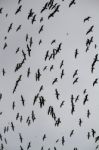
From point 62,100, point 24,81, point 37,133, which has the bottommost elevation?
point 37,133

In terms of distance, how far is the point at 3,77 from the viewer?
11414 mm

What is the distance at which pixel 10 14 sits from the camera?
10133 mm

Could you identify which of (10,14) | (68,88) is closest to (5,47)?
(10,14)

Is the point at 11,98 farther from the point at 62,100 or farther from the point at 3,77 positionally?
the point at 62,100

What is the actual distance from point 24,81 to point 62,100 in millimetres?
1486

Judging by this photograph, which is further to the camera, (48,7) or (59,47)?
(59,47)

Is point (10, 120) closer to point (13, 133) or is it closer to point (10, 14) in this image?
point (13, 133)

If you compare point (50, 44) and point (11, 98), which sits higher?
point (50, 44)

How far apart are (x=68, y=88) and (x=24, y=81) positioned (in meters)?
1.55

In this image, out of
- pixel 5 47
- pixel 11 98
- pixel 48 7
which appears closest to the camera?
pixel 48 7

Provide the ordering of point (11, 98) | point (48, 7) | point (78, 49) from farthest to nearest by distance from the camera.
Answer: point (11, 98) → point (78, 49) → point (48, 7)

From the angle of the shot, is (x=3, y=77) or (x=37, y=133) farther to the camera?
(x=37, y=133)

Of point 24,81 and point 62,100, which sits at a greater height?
point 24,81

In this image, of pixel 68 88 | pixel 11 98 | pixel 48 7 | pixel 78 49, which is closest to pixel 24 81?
pixel 11 98
